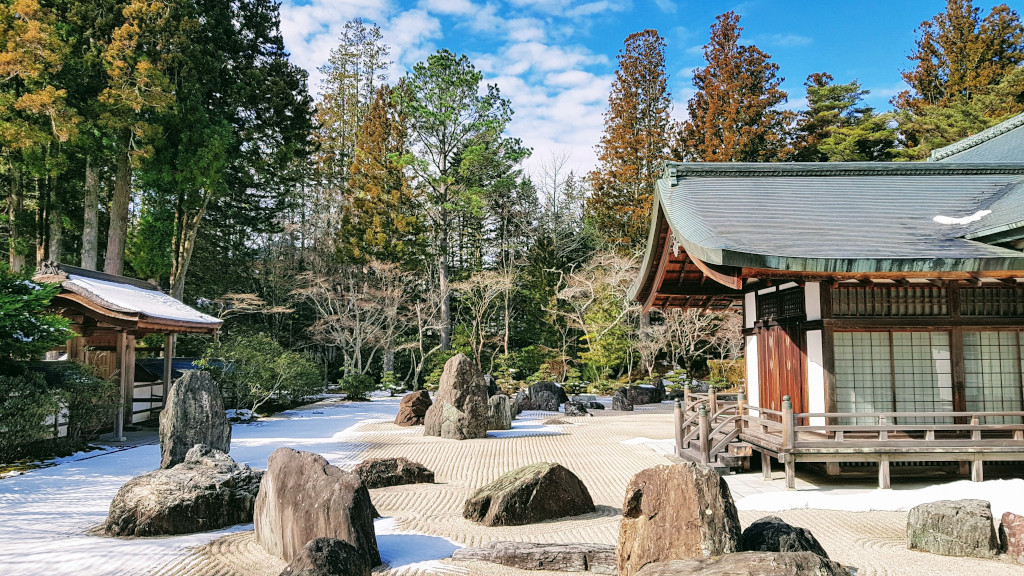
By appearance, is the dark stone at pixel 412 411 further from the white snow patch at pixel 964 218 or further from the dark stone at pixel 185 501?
the white snow patch at pixel 964 218

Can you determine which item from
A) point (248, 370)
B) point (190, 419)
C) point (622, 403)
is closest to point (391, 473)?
point (190, 419)

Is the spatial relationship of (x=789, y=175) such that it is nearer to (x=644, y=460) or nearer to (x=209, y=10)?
(x=644, y=460)

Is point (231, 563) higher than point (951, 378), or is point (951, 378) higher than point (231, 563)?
point (951, 378)

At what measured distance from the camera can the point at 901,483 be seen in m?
8.07

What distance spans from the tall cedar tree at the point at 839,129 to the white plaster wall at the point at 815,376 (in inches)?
895

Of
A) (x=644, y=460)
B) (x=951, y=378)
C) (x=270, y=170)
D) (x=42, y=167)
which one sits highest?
(x=270, y=170)

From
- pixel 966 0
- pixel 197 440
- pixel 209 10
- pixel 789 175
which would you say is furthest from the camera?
pixel 966 0

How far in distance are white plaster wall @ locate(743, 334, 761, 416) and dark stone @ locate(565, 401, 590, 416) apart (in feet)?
24.6

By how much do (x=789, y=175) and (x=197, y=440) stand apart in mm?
10755

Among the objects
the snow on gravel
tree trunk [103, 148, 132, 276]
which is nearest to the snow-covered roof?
the snow on gravel

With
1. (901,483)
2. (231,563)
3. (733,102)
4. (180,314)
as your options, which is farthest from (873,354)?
(733,102)

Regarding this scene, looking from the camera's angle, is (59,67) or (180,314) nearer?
(180,314)

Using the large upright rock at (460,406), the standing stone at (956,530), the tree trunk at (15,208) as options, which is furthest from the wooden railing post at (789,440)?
the tree trunk at (15,208)

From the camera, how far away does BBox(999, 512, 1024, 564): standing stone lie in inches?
198
